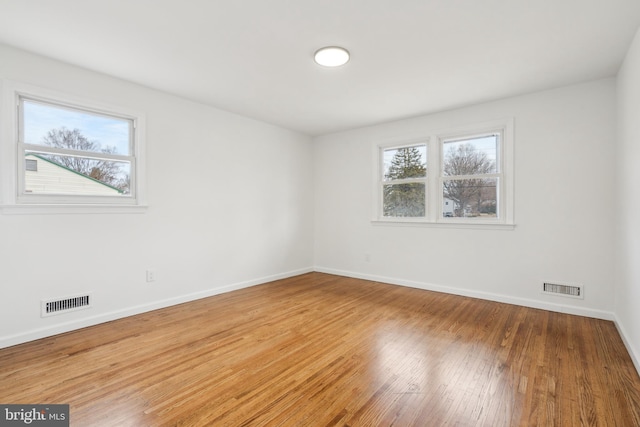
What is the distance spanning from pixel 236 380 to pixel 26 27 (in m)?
3.13

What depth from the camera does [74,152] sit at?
9.95 ft

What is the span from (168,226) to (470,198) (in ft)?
13.2

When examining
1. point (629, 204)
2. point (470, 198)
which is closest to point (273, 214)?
point (470, 198)

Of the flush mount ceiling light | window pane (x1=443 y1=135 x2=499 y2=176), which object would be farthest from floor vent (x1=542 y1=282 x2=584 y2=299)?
the flush mount ceiling light

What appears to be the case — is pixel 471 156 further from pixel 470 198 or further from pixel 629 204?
pixel 629 204

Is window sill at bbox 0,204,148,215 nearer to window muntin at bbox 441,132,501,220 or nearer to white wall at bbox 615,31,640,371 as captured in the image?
window muntin at bbox 441,132,501,220

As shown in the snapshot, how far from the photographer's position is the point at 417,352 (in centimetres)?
251

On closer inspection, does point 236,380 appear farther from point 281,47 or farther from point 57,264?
point 281,47

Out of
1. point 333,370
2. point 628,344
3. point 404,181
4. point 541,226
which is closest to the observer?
point 333,370

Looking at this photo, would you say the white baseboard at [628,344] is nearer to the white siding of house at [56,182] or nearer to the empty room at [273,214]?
the empty room at [273,214]

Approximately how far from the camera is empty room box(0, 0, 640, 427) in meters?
2.04

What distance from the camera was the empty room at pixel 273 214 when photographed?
2041 mm

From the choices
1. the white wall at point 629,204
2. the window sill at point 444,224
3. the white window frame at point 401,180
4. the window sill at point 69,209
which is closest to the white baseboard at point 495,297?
the white wall at point 629,204

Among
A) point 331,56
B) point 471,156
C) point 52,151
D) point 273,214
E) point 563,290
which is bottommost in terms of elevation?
point 563,290
